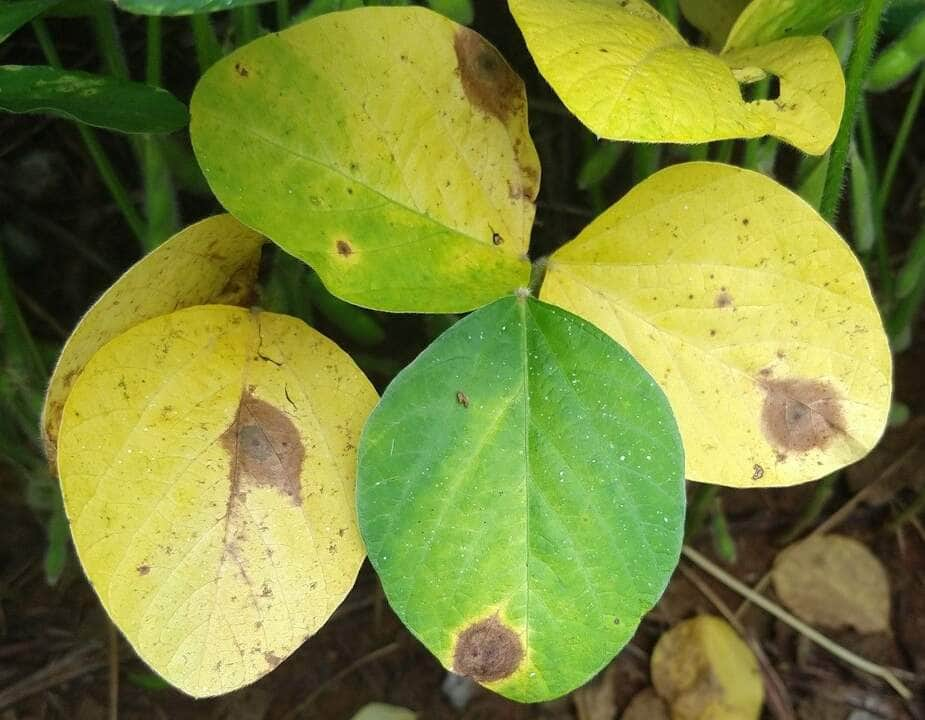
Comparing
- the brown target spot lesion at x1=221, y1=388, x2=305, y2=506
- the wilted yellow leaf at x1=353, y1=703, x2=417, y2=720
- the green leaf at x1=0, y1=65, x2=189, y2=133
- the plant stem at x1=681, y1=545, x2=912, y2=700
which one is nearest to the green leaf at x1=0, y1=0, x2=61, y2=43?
the green leaf at x1=0, y1=65, x2=189, y2=133

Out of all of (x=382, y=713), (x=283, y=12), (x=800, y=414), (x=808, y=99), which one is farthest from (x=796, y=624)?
(x=283, y=12)

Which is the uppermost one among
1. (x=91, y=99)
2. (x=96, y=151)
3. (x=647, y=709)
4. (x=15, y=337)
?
(x=91, y=99)

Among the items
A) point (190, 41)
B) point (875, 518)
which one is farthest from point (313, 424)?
point (875, 518)

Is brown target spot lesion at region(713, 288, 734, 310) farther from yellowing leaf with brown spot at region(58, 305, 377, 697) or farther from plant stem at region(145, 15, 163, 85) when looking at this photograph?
plant stem at region(145, 15, 163, 85)

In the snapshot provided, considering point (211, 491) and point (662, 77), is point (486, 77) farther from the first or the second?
point (211, 491)

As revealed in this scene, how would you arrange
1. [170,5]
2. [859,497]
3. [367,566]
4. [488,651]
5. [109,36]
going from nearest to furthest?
1. [170,5]
2. [488,651]
3. [109,36]
4. [367,566]
5. [859,497]

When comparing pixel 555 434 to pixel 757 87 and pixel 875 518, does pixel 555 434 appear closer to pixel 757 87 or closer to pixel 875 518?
pixel 757 87
